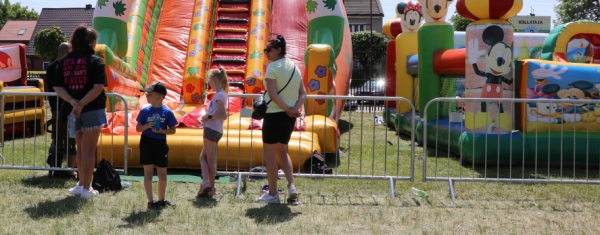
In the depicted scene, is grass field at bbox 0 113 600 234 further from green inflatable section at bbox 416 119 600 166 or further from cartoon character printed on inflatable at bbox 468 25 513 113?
cartoon character printed on inflatable at bbox 468 25 513 113

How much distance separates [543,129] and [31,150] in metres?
6.93

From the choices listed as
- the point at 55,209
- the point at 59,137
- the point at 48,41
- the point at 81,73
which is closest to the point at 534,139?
the point at 81,73

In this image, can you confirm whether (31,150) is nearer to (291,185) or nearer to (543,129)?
(291,185)

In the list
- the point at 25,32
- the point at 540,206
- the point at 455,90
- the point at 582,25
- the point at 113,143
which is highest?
the point at 25,32

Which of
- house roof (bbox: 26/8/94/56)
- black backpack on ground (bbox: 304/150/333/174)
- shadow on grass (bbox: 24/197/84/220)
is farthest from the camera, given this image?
house roof (bbox: 26/8/94/56)

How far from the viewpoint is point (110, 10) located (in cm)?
981

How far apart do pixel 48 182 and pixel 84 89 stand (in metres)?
1.52

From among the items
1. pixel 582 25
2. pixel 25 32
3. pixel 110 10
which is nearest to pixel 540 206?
pixel 582 25

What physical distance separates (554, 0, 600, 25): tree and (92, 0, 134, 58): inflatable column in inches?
1535

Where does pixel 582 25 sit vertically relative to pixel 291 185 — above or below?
above

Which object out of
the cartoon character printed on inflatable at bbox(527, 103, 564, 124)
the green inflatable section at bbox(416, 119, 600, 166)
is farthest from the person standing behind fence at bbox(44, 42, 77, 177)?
the cartoon character printed on inflatable at bbox(527, 103, 564, 124)

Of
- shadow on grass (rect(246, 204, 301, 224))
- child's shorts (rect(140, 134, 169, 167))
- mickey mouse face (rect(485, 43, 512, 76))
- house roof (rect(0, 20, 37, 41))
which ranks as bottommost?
shadow on grass (rect(246, 204, 301, 224))

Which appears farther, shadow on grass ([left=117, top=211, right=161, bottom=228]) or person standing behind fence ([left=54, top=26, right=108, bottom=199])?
person standing behind fence ([left=54, top=26, right=108, bottom=199])

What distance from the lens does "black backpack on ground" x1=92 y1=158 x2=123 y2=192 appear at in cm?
612
